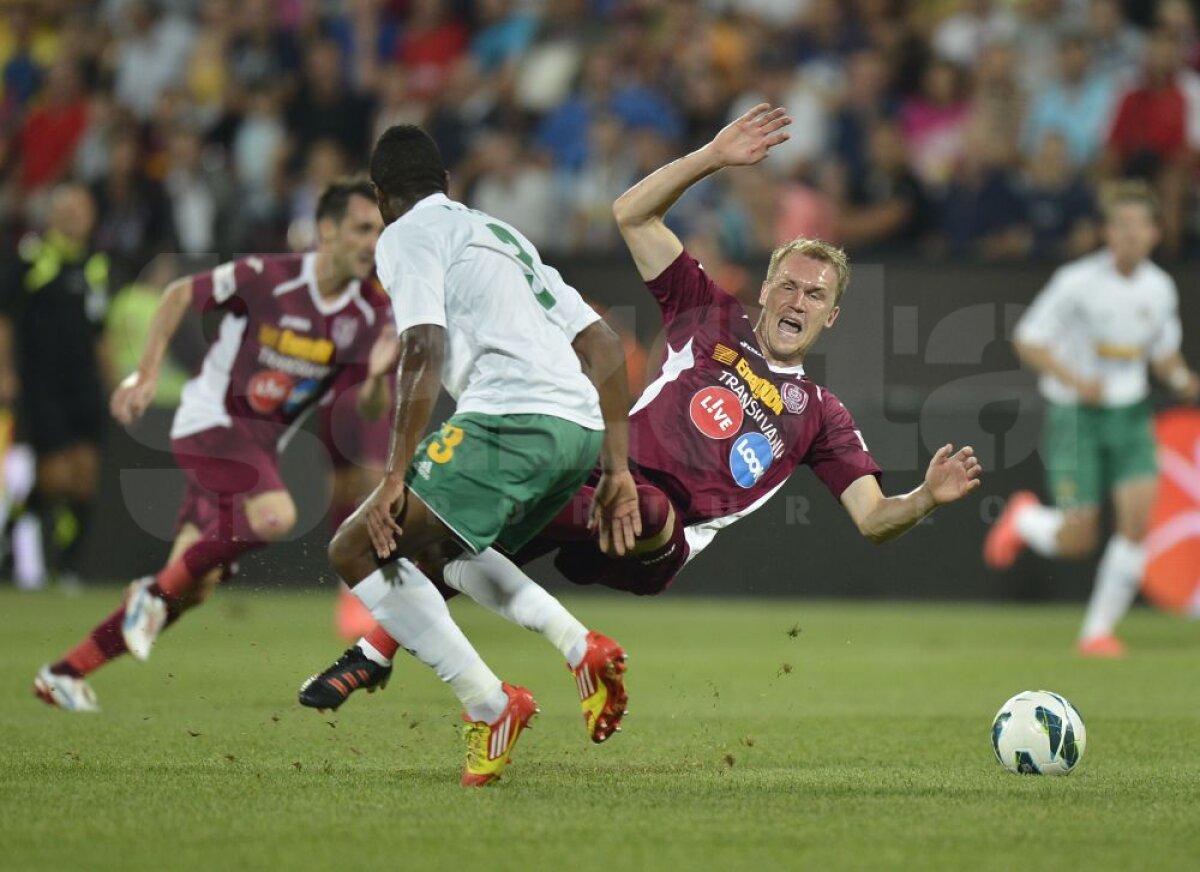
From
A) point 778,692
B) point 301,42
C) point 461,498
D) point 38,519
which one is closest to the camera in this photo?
point 461,498

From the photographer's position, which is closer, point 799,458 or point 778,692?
point 799,458

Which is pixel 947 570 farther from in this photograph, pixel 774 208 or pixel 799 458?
pixel 799 458

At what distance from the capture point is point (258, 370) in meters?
9.34

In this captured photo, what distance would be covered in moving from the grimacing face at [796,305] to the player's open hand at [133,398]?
2.74 meters

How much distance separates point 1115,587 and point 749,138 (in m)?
6.17

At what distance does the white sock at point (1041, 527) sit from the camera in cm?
1270

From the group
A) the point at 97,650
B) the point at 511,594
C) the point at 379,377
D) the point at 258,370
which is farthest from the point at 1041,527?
the point at 511,594

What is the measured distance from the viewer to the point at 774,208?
14.5m

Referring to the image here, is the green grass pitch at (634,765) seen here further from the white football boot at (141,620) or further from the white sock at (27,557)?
the white sock at (27,557)

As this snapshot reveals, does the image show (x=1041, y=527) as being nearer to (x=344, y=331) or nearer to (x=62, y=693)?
(x=344, y=331)

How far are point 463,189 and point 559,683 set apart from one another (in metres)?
6.38

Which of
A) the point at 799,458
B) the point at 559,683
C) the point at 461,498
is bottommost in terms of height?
the point at 559,683

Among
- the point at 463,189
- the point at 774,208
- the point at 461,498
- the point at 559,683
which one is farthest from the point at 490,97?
the point at 461,498

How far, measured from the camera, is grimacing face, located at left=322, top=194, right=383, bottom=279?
8.98 m
